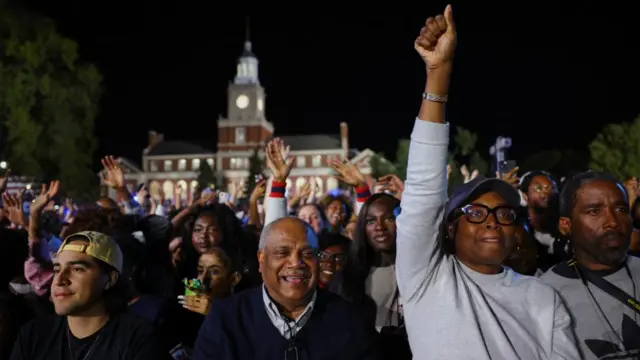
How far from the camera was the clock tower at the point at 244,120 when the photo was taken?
9806cm

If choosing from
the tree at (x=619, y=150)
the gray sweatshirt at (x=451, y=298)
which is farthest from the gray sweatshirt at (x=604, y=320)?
the tree at (x=619, y=150)

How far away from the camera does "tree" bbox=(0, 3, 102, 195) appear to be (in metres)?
27.1

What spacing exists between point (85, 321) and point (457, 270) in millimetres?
2180

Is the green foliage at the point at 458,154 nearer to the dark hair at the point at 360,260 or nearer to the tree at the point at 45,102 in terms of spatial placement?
the tree at the point at 45,102

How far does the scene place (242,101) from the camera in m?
100

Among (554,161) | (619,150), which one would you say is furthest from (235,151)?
(619,150)

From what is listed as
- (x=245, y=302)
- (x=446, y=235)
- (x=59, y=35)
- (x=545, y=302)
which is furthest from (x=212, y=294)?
(x=59, y=35)

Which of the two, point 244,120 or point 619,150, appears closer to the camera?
point 619,150

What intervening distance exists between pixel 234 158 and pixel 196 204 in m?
91.0

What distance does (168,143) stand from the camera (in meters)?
104

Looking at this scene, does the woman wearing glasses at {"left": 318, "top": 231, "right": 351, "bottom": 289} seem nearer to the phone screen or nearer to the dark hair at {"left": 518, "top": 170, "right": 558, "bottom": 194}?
the dark hair at {"left": 518, "top": 170, "right": 558, "bottom": 194}

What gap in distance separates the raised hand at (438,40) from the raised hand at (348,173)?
3.24 metres

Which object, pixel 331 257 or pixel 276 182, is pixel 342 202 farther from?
pixel 331 257

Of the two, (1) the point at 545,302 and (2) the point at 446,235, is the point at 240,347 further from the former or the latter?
(1) the point at 545,302
